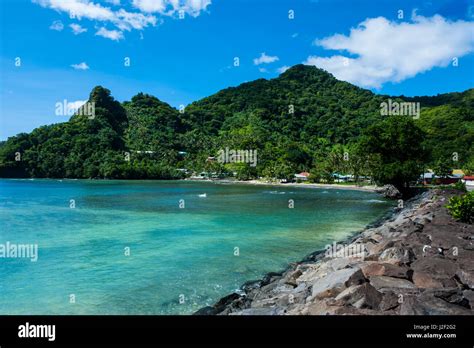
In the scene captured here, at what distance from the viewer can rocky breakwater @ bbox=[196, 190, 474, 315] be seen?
7.16 metres

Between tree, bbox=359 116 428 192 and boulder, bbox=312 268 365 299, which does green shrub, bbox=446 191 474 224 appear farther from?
tree, bbox=359 116 428 192

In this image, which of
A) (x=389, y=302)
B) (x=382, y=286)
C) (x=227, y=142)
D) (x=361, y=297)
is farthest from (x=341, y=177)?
(x=389, y=302)

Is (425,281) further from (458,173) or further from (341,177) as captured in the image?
(341,177)

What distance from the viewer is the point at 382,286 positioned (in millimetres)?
8492

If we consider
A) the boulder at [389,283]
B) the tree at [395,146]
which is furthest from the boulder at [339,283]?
the tree at [395,146]

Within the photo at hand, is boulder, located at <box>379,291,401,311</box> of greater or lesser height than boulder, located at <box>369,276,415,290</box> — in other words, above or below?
above

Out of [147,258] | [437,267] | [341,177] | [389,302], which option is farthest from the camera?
[341,177]

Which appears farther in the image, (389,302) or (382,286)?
(382,286)

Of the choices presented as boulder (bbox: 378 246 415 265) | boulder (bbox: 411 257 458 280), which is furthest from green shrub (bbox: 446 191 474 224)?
boulder (bbox: 411 257 458 280)

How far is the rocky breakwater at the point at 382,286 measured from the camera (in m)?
7.16

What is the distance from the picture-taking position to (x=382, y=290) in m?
8.23

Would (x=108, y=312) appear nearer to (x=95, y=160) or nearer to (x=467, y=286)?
(x=467, y=286)

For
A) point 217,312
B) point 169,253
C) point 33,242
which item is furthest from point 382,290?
point 33,242
